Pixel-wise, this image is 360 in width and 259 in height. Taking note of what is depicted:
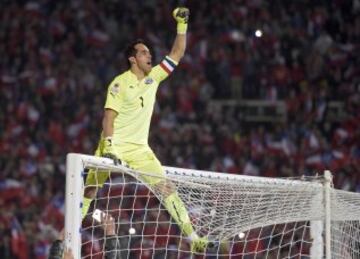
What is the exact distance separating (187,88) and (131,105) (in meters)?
11.0

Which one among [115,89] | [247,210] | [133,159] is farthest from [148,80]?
[247,210]

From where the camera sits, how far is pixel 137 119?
964 cm

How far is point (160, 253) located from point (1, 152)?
26.0ft

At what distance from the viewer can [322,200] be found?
9383mm

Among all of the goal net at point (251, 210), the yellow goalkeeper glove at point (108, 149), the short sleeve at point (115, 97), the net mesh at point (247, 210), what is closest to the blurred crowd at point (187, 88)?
the net mesh at point (247, 210)

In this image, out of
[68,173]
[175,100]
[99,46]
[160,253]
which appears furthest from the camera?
[99,46]

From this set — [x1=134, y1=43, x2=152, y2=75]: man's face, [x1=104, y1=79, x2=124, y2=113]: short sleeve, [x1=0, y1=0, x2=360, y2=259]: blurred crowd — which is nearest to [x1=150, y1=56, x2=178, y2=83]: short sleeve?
[x1=134, y1=43, x2=152, y2=75]: man's face

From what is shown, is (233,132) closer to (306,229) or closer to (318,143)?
(318,143)

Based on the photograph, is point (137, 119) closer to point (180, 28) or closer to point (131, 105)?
point (131, 105)

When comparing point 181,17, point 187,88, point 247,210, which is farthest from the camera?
point 187,88

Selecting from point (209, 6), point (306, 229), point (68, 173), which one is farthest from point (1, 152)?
point (68, 173)

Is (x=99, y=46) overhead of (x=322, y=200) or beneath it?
overhead

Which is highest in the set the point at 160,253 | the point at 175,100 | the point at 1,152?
the point at 175,100

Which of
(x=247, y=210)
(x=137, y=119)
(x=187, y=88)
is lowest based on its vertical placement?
(x=247, y=210)
